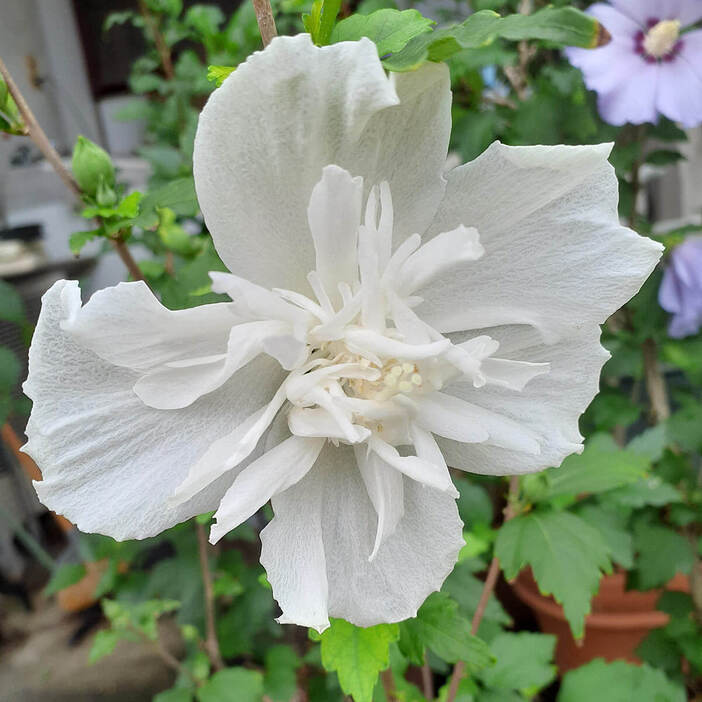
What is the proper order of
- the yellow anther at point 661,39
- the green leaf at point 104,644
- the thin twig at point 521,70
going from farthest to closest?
1. the thin twig at point 521,70
2. the green leaf at point 104,644
3. the yellow anther at point 661,39

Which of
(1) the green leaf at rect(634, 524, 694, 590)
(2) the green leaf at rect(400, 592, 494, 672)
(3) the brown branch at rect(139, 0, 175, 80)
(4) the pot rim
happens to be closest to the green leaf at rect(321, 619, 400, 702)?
(2) the green leaf at rect(400, 592, 494, 672)

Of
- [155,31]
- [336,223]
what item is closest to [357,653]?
[336,223]

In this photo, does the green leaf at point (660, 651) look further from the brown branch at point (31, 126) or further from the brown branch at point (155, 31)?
the brown branch at point (155, 31)

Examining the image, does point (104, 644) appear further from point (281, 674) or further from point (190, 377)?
point (190, 377)

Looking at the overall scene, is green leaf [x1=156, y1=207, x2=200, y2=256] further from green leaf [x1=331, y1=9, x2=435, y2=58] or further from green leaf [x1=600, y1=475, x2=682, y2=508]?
green leaf [x1=600, y1=475, x2=682, y2=508]

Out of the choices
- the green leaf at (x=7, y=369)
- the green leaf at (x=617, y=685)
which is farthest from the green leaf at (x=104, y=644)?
the green leaf at (x=617, y=685)

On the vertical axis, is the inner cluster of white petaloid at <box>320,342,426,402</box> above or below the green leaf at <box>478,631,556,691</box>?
above
